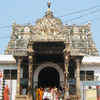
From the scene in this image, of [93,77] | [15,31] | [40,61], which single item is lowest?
[93,77]

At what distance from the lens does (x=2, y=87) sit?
18.2 meters

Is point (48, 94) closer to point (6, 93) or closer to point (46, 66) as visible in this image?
point (46, 66)

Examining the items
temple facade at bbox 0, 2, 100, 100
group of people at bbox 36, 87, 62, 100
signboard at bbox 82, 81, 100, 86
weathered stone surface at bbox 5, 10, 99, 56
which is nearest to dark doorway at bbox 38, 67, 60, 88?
temple facade at bbox 0, 2, 100, 100

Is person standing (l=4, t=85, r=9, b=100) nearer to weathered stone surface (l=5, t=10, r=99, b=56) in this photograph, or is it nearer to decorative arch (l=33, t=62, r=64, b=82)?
decorative arch (l=33, t=62, r=64, b=82)

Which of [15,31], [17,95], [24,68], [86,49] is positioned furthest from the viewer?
[15,31]

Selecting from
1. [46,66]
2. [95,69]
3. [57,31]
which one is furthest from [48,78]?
[57,31]

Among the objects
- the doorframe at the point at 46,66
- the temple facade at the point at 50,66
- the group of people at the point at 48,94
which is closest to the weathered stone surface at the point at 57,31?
the temple facade at the point at 50,66

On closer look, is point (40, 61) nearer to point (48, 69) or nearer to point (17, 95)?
point (48, 69)

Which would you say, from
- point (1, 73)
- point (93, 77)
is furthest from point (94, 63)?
point (1, 73)

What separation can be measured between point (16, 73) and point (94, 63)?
605cm

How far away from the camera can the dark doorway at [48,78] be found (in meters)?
19.5

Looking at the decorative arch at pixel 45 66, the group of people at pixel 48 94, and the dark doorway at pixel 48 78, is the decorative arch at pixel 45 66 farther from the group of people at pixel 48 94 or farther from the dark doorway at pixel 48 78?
the group of people at pixel 48 94

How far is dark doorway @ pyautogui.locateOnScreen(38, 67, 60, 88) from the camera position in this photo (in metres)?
19.5

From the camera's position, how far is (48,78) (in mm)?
19938
